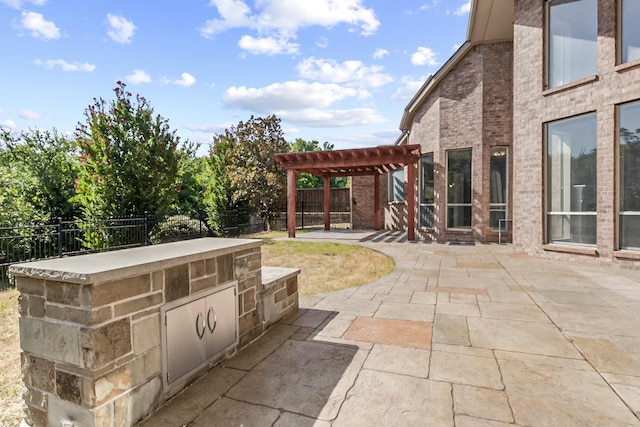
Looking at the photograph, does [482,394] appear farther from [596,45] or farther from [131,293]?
[596,45]

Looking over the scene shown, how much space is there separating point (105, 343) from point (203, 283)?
0.85 m

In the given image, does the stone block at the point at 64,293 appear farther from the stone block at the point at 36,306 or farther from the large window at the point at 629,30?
the large window at the point at 629,30

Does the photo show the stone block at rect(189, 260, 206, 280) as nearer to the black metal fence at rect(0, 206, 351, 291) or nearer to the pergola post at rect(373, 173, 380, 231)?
the black metal fence at rect(0, 206, 351, 291)

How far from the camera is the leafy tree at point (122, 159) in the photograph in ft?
34.6

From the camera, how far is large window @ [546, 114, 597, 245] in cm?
780

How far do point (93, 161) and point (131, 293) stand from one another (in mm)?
10470

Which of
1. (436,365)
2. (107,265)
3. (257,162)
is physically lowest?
(436,365)

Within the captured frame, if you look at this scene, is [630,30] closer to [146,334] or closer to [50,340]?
[146,334]

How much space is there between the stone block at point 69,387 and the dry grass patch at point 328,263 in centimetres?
387

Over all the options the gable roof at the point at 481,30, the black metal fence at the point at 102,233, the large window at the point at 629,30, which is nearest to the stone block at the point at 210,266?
the black metal fence at the point at 102,233

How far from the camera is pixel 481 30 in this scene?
11.0 metres

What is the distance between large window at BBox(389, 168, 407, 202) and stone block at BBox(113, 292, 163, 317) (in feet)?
48.4

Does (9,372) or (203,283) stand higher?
(203,283)

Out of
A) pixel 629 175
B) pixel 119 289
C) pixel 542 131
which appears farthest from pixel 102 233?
pixel 629 175
